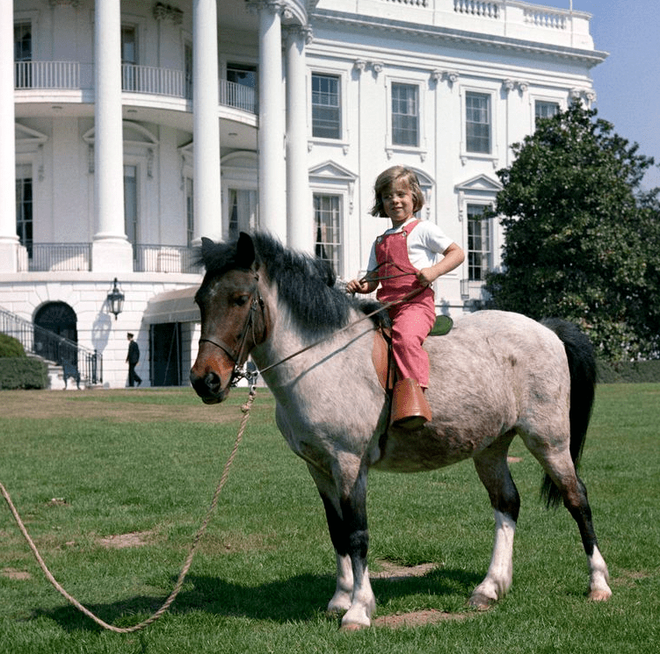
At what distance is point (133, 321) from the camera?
105ft

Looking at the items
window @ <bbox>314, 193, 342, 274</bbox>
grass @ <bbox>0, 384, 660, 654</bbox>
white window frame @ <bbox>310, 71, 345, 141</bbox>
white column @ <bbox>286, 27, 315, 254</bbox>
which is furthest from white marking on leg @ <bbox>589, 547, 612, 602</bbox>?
white window frame @ <bbox>310, 71, 345, 141</bbox>

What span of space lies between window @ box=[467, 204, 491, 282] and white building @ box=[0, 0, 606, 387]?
11 cm

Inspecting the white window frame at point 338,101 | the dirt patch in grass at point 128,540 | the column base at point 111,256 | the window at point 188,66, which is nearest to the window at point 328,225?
the white window frame at point 338,101

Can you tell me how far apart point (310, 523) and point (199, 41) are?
91.2ft

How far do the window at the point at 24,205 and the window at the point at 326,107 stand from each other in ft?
40.2

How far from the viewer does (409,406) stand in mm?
5293

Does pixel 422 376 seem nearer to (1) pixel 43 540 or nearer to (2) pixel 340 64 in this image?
(1) pixel 43 540

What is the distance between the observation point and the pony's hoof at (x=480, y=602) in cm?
574

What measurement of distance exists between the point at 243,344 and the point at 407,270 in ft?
4.05

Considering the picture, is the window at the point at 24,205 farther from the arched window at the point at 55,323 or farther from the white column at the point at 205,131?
the white column at the point at 205,131

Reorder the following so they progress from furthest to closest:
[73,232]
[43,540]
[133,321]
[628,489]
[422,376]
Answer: [73,232], [133,321], [628,489], [43,540], [422,376]

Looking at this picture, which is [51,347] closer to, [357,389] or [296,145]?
[296,145]

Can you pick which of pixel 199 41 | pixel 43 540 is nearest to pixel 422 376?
pixel 43 540

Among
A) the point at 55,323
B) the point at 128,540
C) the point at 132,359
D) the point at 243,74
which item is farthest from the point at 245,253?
the point at 243,74
